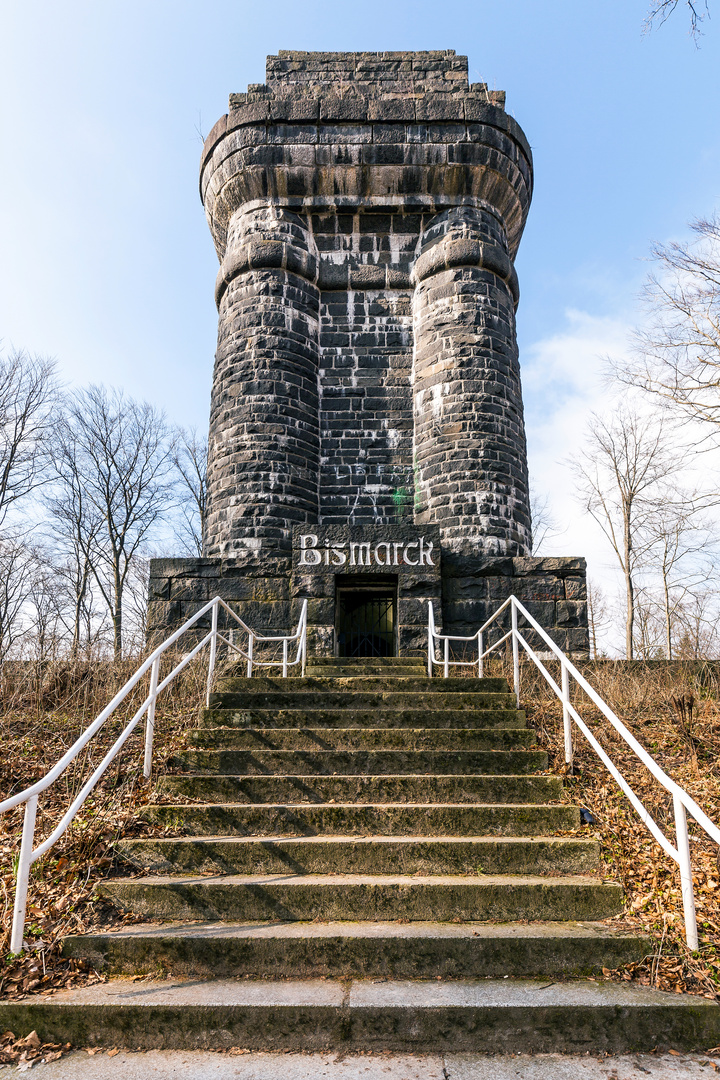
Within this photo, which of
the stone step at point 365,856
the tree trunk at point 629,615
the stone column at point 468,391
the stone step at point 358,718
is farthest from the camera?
the tree trunk at point 629,615

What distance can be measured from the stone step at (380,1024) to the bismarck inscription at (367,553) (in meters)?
7.35

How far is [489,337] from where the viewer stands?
12453mm

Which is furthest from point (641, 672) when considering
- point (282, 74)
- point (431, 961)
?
point (282, 74)

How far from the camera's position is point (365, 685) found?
22.4 ft

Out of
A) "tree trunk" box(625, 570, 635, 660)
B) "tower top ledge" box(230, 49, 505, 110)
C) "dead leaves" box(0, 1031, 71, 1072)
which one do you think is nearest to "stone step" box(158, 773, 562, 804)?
"dead leaves" box(0, 1031, 71, 1072)

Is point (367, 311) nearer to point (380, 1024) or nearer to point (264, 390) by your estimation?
point (264, 390)

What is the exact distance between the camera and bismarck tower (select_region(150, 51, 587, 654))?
12.0 metres

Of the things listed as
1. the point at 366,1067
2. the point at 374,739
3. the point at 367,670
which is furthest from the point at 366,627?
the point at 366,1067

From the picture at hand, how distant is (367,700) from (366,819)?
189 centimetres

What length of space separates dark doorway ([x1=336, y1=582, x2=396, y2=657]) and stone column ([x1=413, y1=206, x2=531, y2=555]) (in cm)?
169

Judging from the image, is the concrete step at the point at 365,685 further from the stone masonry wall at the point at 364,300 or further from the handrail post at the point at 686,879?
the stone masonry wall at the point at 364,300

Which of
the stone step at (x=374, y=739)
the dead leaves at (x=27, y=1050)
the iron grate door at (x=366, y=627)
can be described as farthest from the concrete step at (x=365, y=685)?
the iron grate door at (x=366, y=627)

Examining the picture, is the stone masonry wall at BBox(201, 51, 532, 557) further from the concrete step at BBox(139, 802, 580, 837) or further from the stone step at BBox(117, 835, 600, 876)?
the stone step at BBox(117, 835, 600, 876)

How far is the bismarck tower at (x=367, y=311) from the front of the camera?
39.3 feet
